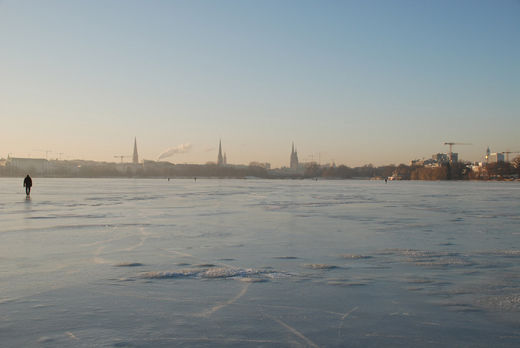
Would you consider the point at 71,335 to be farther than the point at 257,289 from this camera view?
No

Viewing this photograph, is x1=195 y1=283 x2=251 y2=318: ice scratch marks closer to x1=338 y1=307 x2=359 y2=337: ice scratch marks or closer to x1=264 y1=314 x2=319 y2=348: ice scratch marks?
x1=264 y1=314 x2=319 y2=348: ice scratch marks

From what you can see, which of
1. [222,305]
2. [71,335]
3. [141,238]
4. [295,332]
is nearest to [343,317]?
[295,332]

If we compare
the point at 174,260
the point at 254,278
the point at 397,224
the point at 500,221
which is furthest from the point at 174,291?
the point at 500,221

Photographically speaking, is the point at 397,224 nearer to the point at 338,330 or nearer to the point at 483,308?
→ the point at 483,308

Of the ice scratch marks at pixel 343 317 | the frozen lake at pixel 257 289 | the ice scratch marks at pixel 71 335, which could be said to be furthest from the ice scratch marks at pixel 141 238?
the ice scratch marks at pixel 343 317

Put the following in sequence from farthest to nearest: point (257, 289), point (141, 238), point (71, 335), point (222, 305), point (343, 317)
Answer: point (141, 238) < point (257, 289) < point (222, 305) < point (343, 317) < point (71, 335)

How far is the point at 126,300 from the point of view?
4754 millimetres

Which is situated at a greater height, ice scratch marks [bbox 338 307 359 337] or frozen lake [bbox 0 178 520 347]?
frozen lake [bbox 0 178 520 347]

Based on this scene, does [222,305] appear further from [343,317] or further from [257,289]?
[343,317]

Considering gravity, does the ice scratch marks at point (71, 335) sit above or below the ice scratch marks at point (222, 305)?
above

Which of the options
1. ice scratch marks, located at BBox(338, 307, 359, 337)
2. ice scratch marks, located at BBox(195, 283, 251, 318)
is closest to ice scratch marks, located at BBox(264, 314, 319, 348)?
ice scratch marks, located at BBox(338, 307, 359, 337)

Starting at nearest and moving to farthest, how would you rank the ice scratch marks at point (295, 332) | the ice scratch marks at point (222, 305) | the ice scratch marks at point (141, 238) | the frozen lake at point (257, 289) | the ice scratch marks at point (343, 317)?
the ice scratch marks at point (295, 332) → the frozen lake at point (257, 289) → the ice scratch marks at point (343, 317) → the ice scratch marks at point (222, 305) → the ice scratch marks at point (141, 238)

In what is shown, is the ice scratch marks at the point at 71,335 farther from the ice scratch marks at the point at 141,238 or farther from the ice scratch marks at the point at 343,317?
the ice scratch marks at the point at 141,238

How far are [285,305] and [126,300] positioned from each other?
1639mm
